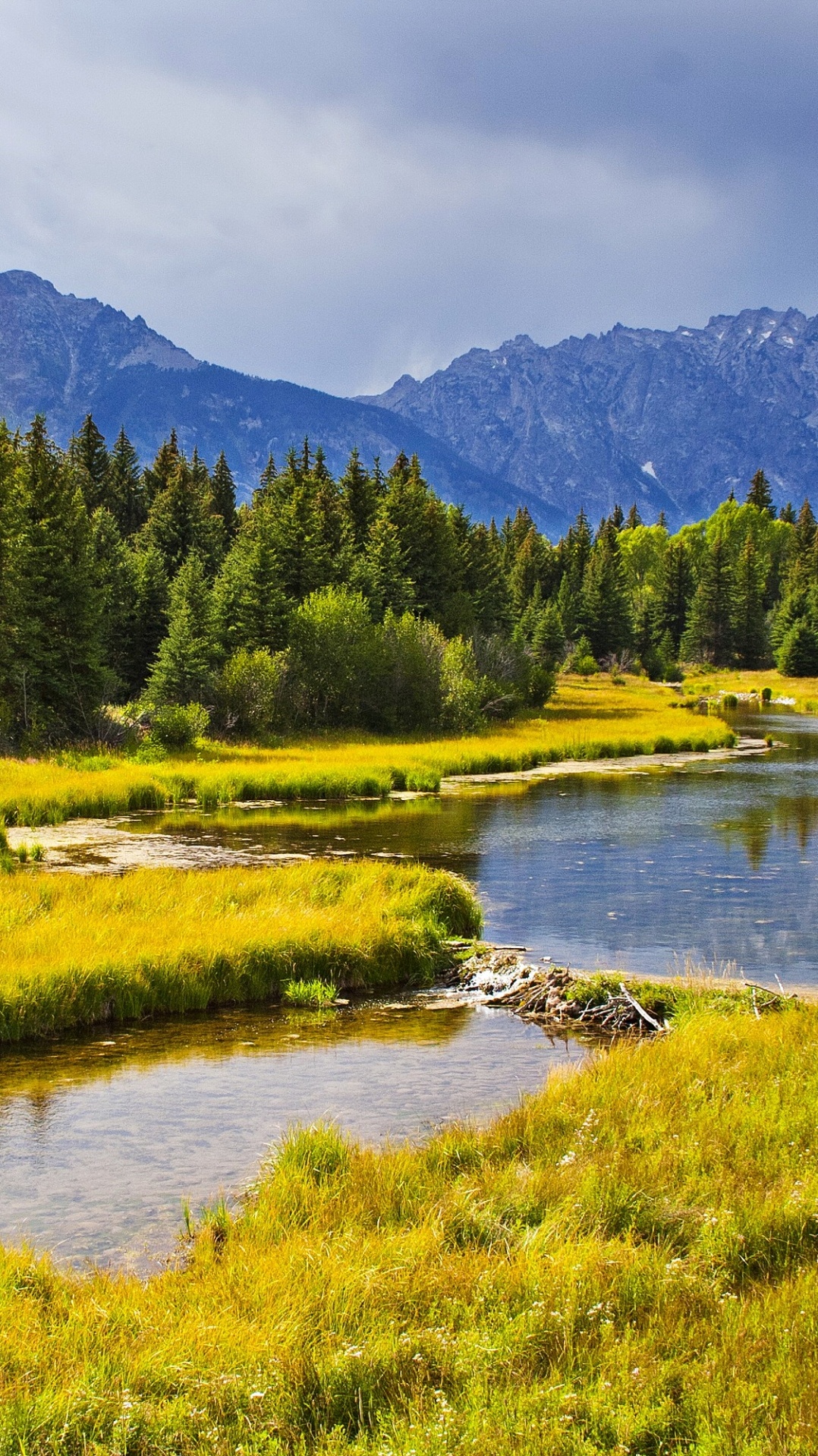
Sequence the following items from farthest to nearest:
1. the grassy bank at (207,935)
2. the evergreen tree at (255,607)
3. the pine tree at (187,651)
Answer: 1. the evergreen tree at (255,607)
2. the pine tree at (187,651)
3. the grassy bank at (207,935)

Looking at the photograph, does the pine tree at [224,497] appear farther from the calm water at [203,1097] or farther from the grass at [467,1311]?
the grass at [467,1311]

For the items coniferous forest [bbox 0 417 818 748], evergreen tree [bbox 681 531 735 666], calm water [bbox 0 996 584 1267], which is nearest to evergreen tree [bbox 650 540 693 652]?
evergreen tree [bbox 681 531 735 666]

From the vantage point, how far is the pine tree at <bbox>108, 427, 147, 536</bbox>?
87.4 meters

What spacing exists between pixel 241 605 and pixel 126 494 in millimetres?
37270

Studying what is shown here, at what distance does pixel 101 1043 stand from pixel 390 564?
191ft

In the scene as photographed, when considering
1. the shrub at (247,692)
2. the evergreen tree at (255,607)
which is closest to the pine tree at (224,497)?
the evergreen tree at (255,607)

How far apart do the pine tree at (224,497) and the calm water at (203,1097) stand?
81172 millimetres

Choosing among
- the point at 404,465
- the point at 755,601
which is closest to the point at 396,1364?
the point at 404,465

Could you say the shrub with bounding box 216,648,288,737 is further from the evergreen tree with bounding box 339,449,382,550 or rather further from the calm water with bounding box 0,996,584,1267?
the calm water with bounding box 0,996,584,1267

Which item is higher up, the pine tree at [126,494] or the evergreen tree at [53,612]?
the pine tree at [126,494]

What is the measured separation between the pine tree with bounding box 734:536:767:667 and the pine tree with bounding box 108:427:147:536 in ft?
251

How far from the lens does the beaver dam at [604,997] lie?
13688mm

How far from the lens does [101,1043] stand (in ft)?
43.4

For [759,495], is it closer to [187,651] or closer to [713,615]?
A: [713,615]
